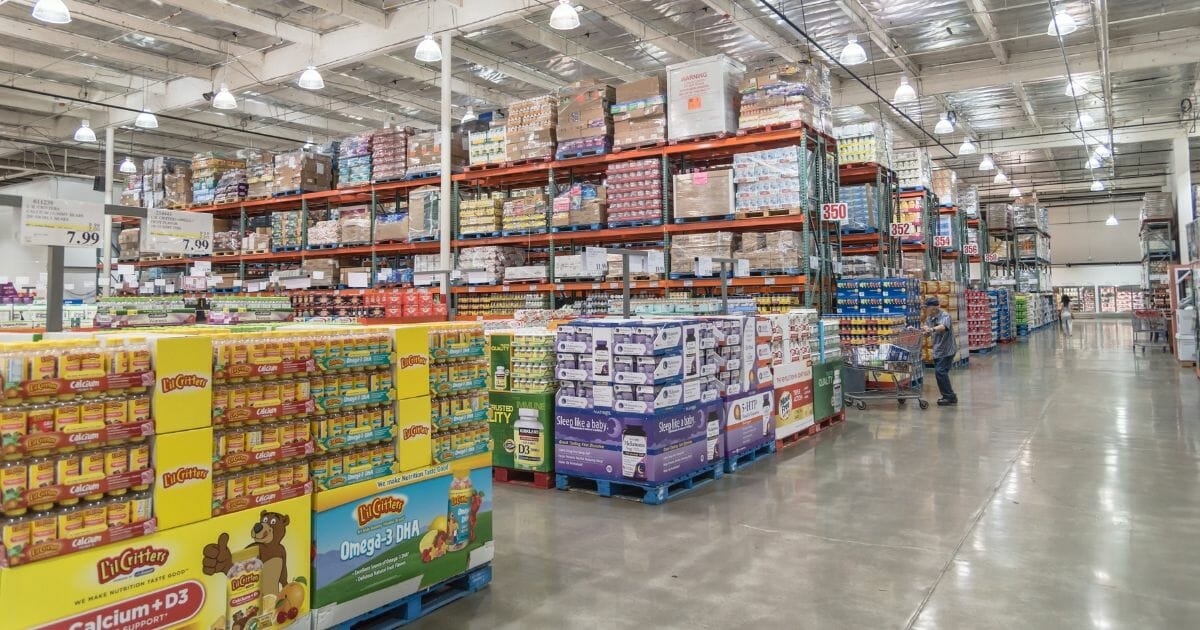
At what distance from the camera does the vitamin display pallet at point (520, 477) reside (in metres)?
6.25

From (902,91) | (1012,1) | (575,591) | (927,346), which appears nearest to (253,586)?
(575,591)

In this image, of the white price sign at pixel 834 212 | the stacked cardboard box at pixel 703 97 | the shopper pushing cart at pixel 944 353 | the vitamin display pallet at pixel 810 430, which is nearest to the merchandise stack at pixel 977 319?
the shopper pushing cart at pixel 944 353

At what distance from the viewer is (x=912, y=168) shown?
1614cm

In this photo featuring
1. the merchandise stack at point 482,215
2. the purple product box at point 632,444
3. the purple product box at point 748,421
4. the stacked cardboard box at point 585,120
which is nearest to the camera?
the purple product box at point 632,444

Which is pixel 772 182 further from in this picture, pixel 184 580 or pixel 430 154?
pixel 184 580

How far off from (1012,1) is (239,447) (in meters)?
15.8

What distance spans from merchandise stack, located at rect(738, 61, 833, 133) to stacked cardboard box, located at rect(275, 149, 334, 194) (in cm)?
879

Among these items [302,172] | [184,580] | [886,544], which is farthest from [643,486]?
[302,172]

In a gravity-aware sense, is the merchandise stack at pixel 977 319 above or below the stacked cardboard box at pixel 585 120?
below

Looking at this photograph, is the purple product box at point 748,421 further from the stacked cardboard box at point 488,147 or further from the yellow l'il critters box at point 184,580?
the stacked cardboard box at point 488,147

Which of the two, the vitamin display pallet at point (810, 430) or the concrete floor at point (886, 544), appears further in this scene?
the vitamin display pallet at point (810, 430)

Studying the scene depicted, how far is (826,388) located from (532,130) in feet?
20.4

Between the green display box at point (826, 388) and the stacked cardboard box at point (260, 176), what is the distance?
1170 cm

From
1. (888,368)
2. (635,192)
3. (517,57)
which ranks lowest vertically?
(888,368)
